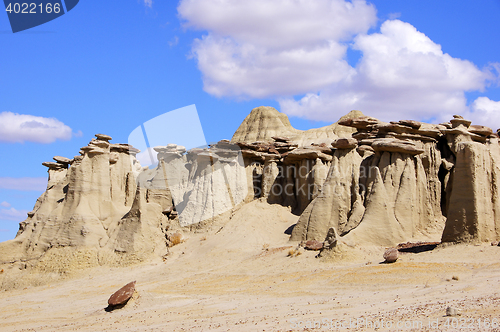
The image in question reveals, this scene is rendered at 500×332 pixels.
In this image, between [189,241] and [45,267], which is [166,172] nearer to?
[189,241]

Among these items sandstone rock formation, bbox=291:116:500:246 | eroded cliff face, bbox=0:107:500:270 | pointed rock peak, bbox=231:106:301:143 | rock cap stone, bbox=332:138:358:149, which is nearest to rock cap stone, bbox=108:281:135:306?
eroded cliff face, bbox=0:107:500:270

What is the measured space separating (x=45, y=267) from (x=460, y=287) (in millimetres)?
14973

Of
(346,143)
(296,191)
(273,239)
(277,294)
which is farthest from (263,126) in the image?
(277,294)

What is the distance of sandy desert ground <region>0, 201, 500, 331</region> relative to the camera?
369 inches

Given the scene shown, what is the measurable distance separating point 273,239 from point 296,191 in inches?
137

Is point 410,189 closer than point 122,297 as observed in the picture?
No

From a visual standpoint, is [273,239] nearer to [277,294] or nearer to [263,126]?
[277,294]

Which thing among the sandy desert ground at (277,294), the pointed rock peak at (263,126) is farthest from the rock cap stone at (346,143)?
the pointed rock peak at (263,126)

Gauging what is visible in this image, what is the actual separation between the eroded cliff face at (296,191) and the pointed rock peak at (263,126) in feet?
79.3

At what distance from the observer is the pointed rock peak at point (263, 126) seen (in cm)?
5088

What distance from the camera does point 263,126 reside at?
171 feet

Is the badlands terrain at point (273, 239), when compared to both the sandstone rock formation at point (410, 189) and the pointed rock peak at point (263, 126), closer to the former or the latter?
the sandstone rock formation at point (410, 189)

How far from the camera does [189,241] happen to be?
2169 cm

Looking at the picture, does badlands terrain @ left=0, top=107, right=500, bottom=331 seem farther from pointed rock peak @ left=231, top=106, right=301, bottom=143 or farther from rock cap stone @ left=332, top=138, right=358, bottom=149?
pointed rock peak @ left=231, top=106, right=301, bottom=143
